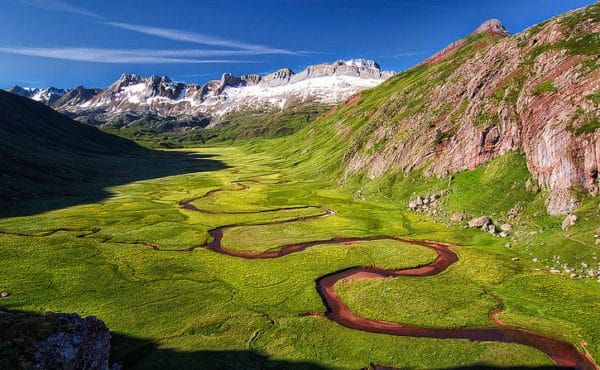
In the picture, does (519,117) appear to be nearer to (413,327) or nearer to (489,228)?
(489,228)

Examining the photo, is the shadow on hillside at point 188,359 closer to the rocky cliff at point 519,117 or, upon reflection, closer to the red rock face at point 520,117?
the rocky cliff at point 519,117

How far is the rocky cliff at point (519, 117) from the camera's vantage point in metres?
61.8

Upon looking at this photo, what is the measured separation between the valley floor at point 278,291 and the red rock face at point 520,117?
20.1m

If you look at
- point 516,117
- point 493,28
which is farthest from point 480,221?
point 493,28

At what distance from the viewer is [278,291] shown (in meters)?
47.4

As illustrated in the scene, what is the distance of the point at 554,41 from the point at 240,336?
340 ft

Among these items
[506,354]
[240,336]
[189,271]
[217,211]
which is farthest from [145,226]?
[506,354]

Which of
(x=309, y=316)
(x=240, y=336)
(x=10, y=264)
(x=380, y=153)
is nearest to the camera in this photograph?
(x=240, y=336)

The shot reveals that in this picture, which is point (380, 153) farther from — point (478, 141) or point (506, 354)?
point (506, 354)

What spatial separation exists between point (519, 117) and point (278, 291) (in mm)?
72359

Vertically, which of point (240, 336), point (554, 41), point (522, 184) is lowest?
point (240, 336)

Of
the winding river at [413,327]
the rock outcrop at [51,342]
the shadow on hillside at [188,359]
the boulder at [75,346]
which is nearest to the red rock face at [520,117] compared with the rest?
the winding river at [413,327]

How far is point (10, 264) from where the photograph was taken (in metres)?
54.2

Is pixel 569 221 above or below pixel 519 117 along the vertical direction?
below
